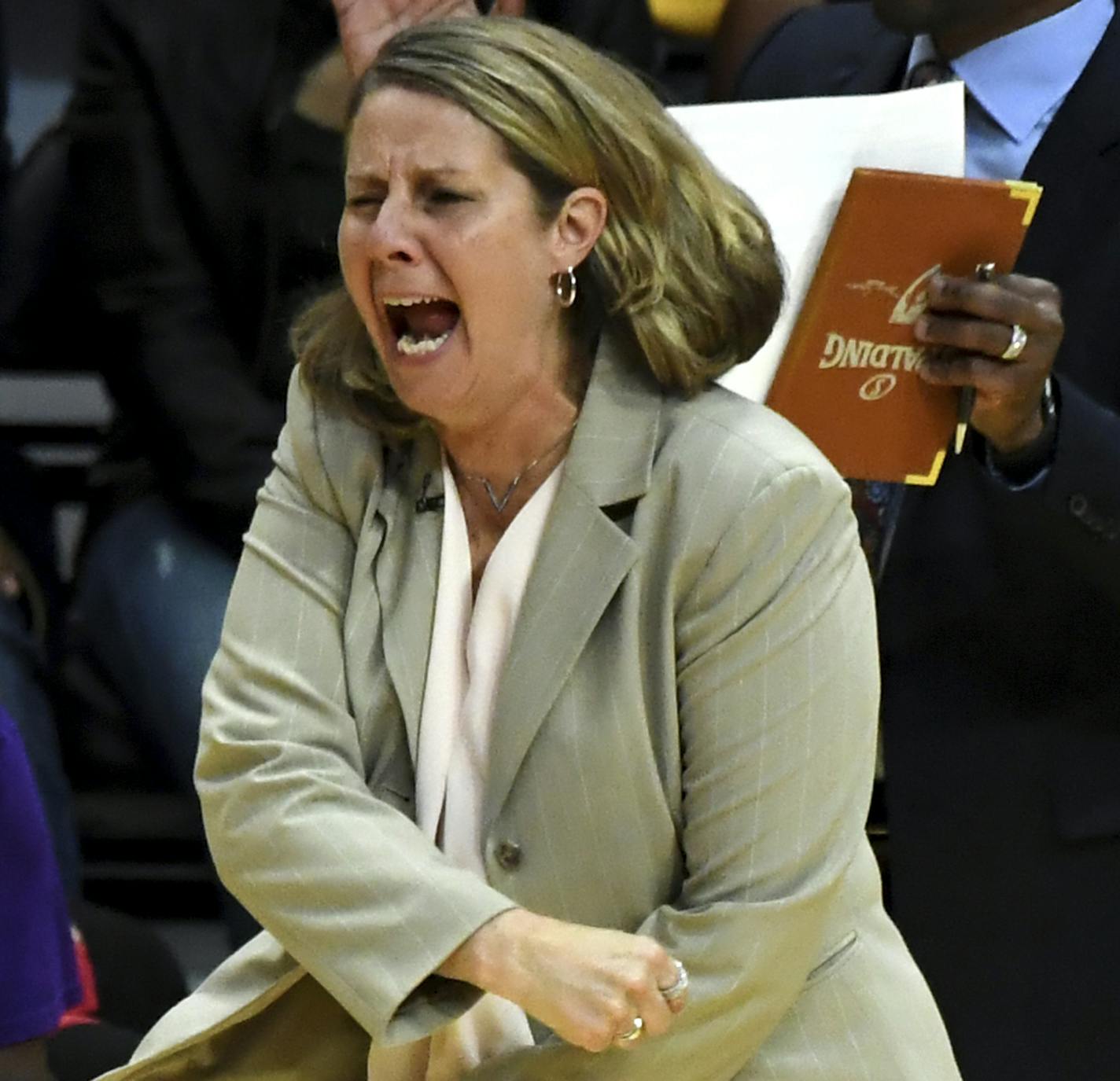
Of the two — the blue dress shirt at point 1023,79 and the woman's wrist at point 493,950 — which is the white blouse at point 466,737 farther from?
the blue dress shirt at point 1023,79

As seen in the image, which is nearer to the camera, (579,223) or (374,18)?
(579,223)

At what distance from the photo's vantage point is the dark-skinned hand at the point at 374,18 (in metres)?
3.08

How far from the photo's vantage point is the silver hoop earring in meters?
2.19

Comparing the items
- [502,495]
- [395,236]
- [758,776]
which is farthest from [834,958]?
[395,236]

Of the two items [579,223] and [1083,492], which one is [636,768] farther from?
[1083,492]

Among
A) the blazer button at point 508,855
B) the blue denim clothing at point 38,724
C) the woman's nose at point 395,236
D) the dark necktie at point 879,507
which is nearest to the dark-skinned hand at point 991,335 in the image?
the dark necktie at point 879,507

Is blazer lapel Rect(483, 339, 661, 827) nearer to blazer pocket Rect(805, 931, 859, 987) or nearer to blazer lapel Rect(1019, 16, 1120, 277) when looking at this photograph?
blazer pocket Rect(805, 931, 859, 987)

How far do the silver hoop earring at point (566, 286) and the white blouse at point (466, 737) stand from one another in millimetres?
153

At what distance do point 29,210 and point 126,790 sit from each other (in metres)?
0.92

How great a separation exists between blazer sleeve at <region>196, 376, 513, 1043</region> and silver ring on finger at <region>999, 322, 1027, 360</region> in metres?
0.64

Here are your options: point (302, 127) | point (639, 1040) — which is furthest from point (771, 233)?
point (302, 127)

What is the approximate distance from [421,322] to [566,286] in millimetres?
138

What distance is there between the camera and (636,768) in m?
2.09

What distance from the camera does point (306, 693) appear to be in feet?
7.18
